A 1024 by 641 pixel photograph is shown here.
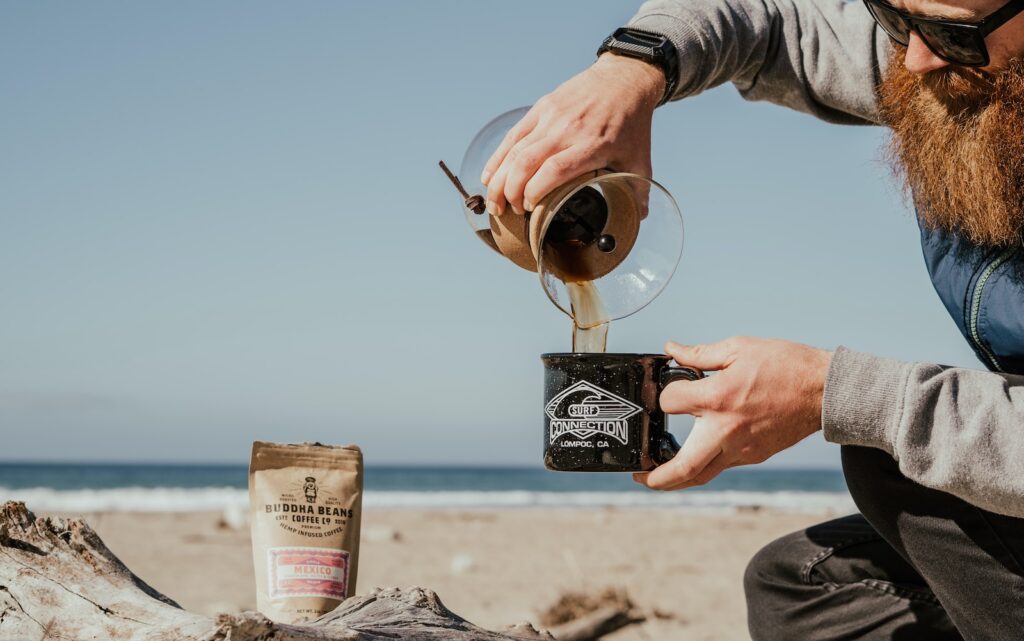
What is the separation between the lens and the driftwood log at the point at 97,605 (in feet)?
6.46

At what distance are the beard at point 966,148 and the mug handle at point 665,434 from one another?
0.82m

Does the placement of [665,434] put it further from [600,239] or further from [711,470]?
[600,239]

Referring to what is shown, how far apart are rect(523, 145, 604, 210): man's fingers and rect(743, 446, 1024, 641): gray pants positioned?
2.67 feet

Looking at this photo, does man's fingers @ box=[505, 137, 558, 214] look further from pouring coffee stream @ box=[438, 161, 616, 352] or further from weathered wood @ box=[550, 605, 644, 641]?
weathered wood @ box=[550, 605, 644, 641]

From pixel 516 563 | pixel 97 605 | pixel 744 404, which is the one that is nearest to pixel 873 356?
pixel 744 404

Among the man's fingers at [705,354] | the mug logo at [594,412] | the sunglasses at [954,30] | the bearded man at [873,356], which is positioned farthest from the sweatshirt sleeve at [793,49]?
the mug logo at [594,412]

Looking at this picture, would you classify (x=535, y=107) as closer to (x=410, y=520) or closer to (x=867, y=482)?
(x=867, y=482)

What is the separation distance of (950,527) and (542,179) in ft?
3.50

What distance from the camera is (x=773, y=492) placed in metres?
33.1

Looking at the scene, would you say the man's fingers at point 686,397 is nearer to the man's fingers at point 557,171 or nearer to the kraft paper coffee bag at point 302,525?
the man's fingers at point 557,171

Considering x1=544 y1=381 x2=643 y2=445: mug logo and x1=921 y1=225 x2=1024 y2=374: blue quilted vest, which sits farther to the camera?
x1=921 y1=225 x2=1024 y2=374: blue quilted vest

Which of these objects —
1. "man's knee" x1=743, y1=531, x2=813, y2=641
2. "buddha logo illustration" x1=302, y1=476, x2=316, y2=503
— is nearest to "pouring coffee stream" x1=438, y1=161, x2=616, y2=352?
"buddha logo illustration" x1=302, y1=476, x2=316, y2=503

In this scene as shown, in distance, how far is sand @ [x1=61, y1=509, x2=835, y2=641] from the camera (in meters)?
5.11

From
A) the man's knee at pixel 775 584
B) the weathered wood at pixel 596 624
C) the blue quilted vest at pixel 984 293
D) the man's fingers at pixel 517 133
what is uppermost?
the man's fingers at pixel 517 133
